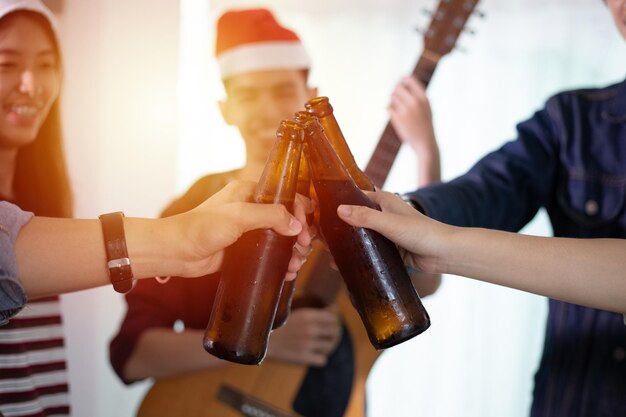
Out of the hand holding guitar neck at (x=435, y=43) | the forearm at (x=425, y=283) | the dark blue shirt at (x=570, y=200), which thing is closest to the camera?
the dark blue shirt at (x=570, y=200)

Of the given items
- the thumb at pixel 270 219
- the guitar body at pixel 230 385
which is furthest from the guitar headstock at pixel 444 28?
the thumb at pixel 270 219

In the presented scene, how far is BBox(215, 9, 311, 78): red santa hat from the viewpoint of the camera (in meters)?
1.64

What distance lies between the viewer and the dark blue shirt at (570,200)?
1.17m

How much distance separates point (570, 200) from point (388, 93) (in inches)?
33.2

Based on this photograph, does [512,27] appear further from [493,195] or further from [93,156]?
[93,156]

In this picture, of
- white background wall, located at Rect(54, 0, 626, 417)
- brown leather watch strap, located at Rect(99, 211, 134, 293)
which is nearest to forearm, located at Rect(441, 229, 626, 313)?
brown leather watch strap, located at Rect(99, 211, 134, 293)

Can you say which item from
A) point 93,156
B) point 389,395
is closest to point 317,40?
point 93,156

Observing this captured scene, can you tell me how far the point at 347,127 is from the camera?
196 centimetres

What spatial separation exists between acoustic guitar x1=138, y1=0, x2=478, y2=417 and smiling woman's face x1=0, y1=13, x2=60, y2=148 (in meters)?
0.58

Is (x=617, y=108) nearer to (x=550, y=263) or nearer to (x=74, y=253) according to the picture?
(x=550, y=263)

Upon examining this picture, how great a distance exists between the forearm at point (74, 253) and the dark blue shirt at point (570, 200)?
458 millimetres

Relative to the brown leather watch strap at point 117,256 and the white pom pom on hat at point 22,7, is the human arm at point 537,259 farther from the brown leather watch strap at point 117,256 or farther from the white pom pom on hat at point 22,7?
the white pom pom on hat at point 22,7

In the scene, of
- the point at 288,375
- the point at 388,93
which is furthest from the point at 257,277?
the point at 388,93

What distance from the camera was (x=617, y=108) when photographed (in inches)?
48.8
